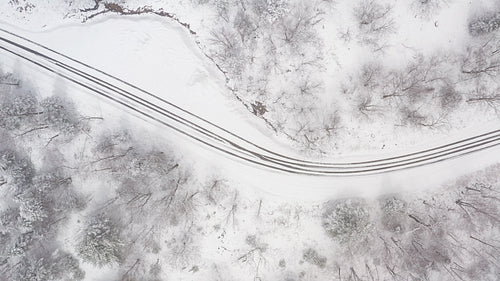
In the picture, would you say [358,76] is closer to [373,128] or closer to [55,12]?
[373,128]

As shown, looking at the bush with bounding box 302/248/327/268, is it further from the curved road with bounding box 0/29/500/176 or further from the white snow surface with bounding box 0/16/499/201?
the curved road with bounding box 0/29/500/176

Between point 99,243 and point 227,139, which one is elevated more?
point 227,139

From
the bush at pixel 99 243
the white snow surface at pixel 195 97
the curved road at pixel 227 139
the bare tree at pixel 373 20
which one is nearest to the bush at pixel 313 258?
the white snow surface at pixel 195 97

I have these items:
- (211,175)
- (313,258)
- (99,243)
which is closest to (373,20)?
(211,175)

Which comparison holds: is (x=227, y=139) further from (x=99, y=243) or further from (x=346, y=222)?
(x=99, y=243)

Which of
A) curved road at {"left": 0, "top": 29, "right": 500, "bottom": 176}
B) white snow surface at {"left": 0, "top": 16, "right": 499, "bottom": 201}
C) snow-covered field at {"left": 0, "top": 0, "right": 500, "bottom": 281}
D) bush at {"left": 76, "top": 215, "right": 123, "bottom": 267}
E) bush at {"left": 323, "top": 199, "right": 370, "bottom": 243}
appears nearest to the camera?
bush at {"left": 323, "top": 199, "right": 370, "bottom": 243}

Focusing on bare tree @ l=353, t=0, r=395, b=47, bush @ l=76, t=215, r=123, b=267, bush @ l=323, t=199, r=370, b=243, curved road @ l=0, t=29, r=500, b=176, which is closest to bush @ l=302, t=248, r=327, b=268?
bush @ l=323, t=199, r=370, b=243

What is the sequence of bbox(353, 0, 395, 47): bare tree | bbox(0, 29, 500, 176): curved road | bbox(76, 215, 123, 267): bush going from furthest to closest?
bbox(0, 29, 500, 176): curved road < bbox(353, 0, 395, 47): bare tree < bbox(76, 215, 123, 267): bush
